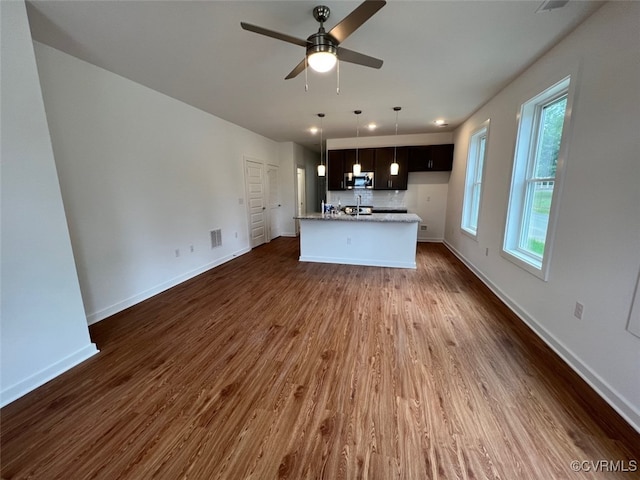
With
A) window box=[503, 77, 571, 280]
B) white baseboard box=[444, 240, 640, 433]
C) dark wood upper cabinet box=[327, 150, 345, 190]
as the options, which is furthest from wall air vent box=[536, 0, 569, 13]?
dark wood upper cabinet box=[327, 150, 345, 190]

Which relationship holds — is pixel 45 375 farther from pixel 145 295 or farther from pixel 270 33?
pixel 270 33

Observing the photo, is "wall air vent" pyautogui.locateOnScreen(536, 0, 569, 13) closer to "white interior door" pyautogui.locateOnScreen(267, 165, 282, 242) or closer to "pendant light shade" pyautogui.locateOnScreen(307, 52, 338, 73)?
"pendant light shade" pyautogui.locateOnScreen(307, 52, 338, 73)

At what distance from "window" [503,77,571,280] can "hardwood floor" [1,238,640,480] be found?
2.52 ft

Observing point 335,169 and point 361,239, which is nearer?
point 361,239

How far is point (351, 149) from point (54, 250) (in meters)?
5.85

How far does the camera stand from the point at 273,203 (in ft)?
22.6

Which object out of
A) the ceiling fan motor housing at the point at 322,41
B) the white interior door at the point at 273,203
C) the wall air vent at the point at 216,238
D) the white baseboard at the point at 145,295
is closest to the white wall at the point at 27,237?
the white baseboard at the point at 145,295

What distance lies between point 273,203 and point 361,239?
10.3ft

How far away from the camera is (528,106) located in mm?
2832

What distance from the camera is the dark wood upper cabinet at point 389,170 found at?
20.5 ft

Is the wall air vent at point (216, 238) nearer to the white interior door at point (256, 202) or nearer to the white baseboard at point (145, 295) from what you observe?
the white baseboard at point (145, 295)

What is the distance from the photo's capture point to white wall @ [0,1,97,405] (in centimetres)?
167

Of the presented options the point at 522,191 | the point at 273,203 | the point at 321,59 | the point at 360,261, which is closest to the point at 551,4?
the point at 321,59

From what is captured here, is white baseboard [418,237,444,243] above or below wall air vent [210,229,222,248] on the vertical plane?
below
